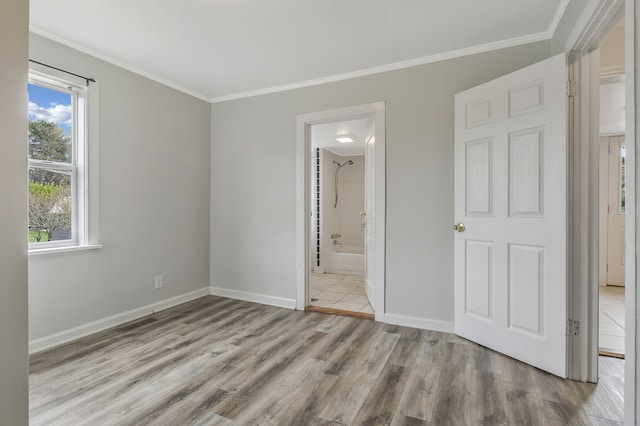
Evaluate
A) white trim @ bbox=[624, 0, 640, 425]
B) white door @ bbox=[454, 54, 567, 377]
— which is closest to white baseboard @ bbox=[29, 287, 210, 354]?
white door @ bbox=[454, 54, 567, 377]

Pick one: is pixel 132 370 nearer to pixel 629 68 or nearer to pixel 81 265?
pixel 81 265

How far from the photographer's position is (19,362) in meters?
0.89

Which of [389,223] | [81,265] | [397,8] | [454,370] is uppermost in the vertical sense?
[397,8]

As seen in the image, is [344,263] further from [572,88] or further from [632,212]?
[632,212]

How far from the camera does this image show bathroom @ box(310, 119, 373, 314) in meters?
4.01

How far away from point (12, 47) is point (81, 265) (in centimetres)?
232

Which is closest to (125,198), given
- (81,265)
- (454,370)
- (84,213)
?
(84,213)

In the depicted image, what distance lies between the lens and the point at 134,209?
3.07m

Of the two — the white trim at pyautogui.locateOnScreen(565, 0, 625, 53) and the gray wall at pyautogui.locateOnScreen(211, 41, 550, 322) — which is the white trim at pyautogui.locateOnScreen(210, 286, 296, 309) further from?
the white trim at pyautogui.locateOnScreen(565, 0, 625, 53)

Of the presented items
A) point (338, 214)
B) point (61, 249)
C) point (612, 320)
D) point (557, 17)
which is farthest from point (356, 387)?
point (338, 214)

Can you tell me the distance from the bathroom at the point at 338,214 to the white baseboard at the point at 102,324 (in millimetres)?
1508

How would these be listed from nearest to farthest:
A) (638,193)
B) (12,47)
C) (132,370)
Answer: (12,47) → (638,193) → (132,370)

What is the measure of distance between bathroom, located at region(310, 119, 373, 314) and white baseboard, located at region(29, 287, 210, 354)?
1508mm

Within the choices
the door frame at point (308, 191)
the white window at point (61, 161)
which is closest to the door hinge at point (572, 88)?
the door frame at point (308, 191)
